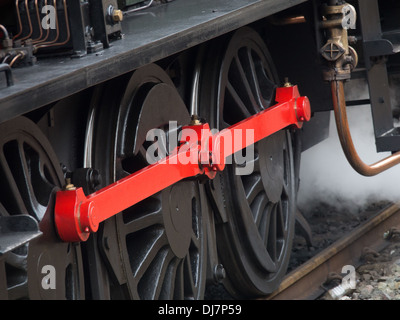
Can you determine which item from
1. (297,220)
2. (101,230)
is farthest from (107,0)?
(297,220)

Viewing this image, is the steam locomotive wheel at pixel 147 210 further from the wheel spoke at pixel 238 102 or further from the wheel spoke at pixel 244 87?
the wheel spoke at pixel 244 87

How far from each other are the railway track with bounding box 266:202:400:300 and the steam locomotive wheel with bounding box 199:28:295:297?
101 millimetres

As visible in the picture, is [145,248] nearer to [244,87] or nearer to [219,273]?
[219,273]

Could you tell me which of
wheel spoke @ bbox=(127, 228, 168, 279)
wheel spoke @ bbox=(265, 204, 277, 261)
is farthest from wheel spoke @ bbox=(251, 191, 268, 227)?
wheel spoke @ bbox=(127, 228, 168, 279)

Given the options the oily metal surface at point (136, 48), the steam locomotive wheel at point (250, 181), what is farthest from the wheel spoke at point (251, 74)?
the oily metal surface at point (136, 48)

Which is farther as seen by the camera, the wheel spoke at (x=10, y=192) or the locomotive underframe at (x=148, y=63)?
the wheel spoke at (x=10, y=192)

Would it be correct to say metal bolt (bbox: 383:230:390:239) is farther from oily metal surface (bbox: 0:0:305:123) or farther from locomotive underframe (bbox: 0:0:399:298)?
oily metal surface (bbox: 0:0:305:123)

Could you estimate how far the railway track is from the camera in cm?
384

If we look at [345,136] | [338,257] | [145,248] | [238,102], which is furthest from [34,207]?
[338,257]

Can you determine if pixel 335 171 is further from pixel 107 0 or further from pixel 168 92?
pixel 107 0

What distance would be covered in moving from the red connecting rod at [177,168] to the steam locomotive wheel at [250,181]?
0.15m

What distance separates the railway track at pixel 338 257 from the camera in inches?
151

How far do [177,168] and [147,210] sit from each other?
189mm

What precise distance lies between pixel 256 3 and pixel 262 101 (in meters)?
0.86
